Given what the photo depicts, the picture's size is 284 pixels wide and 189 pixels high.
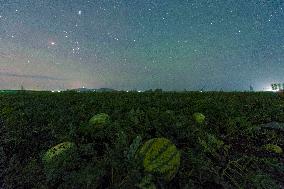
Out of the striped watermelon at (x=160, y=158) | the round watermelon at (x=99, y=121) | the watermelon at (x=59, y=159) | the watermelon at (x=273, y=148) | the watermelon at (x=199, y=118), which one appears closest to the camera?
the striped watermelon at (x=160, y=158)

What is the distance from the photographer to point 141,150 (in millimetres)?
3967

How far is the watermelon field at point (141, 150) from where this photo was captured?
3.76 metres

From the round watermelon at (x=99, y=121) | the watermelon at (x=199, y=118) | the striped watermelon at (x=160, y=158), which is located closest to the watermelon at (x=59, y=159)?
the round watermelon at (x=99, y=121)

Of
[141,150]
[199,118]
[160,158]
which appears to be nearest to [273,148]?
[199,118]

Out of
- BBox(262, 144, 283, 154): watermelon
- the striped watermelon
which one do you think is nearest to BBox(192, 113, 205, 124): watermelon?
BBox(262, 144, 283, 154): watermelon

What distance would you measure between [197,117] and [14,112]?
3959 millimetres

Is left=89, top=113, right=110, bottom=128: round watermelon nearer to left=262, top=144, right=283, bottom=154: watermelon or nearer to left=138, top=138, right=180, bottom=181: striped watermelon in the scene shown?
left=138, top=138, right=180, bottom=181: striped watermelon

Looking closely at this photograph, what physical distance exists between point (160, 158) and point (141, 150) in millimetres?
294

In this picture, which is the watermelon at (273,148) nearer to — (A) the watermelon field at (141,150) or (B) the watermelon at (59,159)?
(A) the watermelon field at (141,150)

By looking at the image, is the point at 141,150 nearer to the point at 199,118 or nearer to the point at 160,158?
the point at 160,158

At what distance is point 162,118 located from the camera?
5.08 m

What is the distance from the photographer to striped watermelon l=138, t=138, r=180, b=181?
12.2 ft

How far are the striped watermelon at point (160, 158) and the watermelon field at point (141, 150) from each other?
1 cm

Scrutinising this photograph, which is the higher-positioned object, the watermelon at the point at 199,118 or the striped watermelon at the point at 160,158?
the watermelon at the point at 199,118
